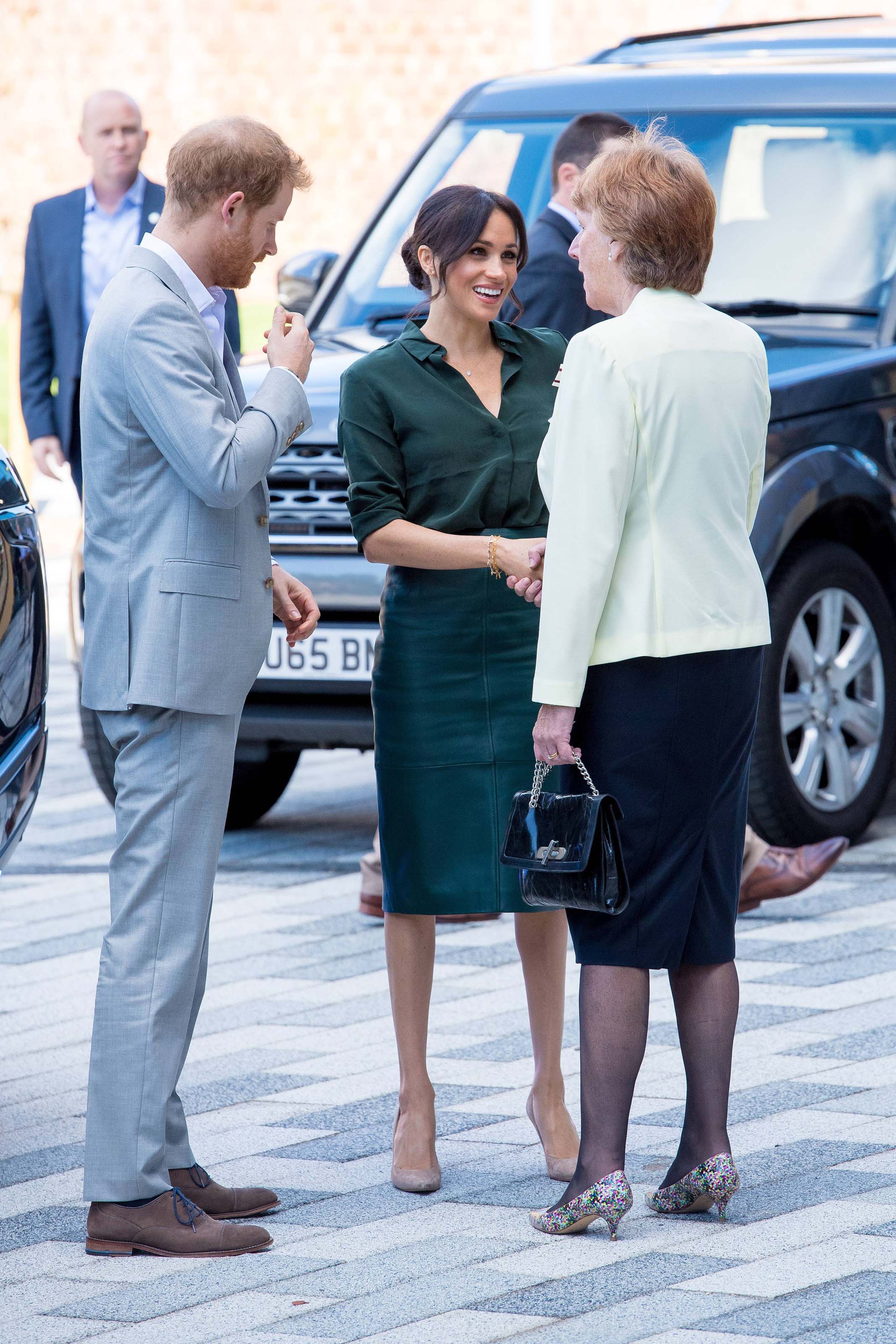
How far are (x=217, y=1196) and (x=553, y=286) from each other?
288 centimetres

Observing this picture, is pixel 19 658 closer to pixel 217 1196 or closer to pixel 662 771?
pixel 217 1196

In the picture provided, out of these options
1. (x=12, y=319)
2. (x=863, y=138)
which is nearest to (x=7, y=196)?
(x=12, y=319)

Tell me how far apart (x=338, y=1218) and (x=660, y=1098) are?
873 mm

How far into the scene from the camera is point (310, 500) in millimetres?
6562

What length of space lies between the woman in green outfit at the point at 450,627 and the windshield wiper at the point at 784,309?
2966mm

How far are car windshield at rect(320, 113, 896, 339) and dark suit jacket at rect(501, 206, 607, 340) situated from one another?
4.03 feet

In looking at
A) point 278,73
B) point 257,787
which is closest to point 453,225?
point 257,787

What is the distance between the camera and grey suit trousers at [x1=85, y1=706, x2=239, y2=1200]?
12.0 feet

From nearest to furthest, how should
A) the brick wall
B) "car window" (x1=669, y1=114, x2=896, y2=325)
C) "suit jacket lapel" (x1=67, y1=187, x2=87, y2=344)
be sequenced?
"car window" (x1=669, y1=114, x2=896, y2=325) → "suit jacket lapel" (x1=67, y1=187, x2=87, y2=344) → the brick wall

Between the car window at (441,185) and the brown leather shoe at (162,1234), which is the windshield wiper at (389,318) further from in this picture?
the brown leather shoe at (162,1234)

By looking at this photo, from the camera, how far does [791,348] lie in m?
6.93

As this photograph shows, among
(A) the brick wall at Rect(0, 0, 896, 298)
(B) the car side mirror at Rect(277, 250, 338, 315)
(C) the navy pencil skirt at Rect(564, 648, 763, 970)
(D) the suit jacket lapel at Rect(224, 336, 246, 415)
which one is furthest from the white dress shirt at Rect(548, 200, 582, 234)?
(A) the brick wall at Rect(0, 0, 896, 298)

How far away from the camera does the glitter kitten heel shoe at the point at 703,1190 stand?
12.1ft

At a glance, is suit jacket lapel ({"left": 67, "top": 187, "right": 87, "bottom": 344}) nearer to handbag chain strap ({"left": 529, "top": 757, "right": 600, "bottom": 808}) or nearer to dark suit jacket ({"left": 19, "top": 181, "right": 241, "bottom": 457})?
dark suit jacket ({"left": 19, "top": 181, "right": 241, "bottom": 457})
